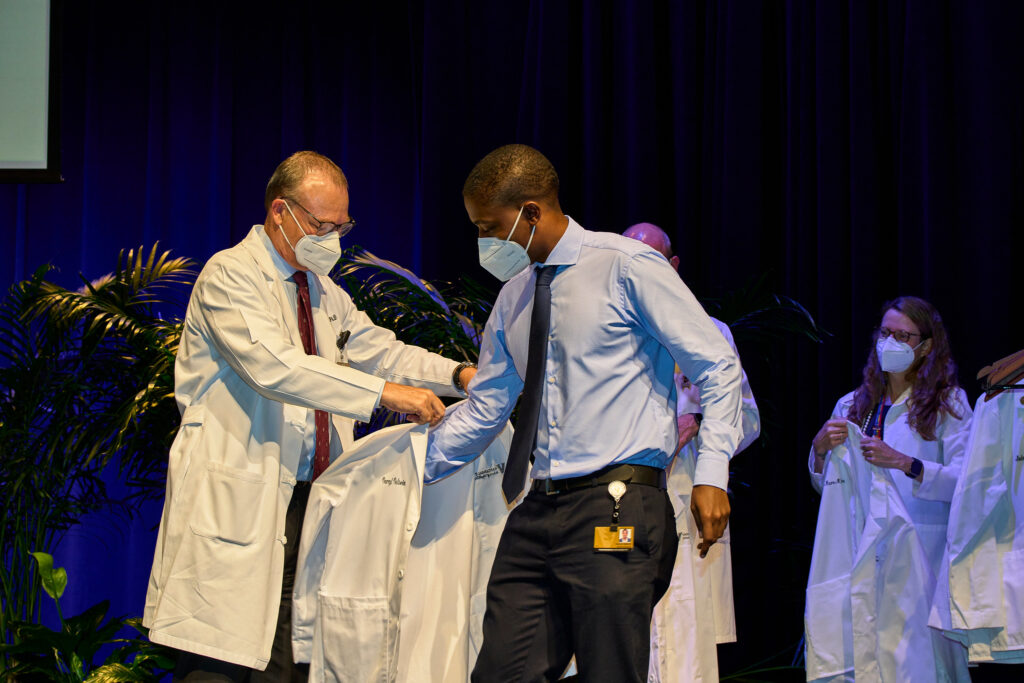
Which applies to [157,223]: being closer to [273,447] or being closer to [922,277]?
[273,447]

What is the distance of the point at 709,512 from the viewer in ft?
7.83

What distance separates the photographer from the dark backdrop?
504cm

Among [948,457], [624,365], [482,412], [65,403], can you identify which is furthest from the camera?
[65,403]

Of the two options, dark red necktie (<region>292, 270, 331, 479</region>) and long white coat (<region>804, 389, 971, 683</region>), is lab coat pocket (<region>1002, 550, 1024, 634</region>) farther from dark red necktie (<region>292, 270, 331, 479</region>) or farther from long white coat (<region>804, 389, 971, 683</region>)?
dark red necktie (<region>292, 270, 331, 479</region>)

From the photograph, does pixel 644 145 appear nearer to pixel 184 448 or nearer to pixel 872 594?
pixel 872 594

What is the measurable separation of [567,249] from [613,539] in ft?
2.53

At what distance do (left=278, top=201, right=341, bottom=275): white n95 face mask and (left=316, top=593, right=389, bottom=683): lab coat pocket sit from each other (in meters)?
1.09

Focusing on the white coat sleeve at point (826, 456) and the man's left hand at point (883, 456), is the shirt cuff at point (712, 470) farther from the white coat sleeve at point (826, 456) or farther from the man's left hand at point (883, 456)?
the white coat sleeve at point (826, 456)

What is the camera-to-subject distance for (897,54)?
521cm

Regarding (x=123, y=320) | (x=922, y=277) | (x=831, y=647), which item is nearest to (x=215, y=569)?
(x=123, y=320)

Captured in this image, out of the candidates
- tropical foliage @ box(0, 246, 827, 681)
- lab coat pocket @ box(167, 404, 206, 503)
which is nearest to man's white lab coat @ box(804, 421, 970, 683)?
tropical foliage @ box(0, 246, 827, 681)

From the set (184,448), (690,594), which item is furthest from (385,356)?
(690,594)

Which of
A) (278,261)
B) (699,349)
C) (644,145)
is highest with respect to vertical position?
(644,145)

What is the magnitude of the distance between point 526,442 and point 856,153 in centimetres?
318
